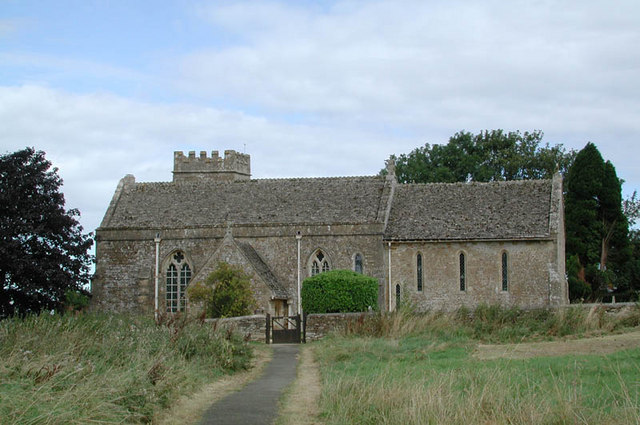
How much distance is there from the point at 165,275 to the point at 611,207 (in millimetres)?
27560

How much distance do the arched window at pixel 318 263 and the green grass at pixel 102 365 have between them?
708 inches

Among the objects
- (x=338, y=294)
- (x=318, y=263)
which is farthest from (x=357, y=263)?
(x=338, y=294)

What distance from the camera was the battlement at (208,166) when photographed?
49.0 metres

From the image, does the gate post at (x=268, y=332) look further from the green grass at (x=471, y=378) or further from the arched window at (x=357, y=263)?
the arched window at (x=357, y=263)

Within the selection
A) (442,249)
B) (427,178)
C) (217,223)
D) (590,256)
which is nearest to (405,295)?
(442,249)

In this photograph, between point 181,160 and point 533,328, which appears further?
point 181,160

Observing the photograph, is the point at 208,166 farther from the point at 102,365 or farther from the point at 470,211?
the point at 102,365

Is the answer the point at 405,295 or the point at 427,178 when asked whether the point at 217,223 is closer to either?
the point at 405,295

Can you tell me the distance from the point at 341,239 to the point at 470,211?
651 centimetres

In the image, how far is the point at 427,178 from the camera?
6169 centimetres

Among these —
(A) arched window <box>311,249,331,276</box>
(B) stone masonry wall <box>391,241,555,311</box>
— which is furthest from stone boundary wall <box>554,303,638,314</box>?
(A) arched window <box>311,249,331,276</box>

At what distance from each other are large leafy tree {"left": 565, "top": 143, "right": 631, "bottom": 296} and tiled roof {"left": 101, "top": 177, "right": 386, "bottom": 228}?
48.3 feet

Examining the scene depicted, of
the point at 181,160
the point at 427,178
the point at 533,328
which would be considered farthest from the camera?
the point at 427,178

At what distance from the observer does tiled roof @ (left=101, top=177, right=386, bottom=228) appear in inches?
1652
